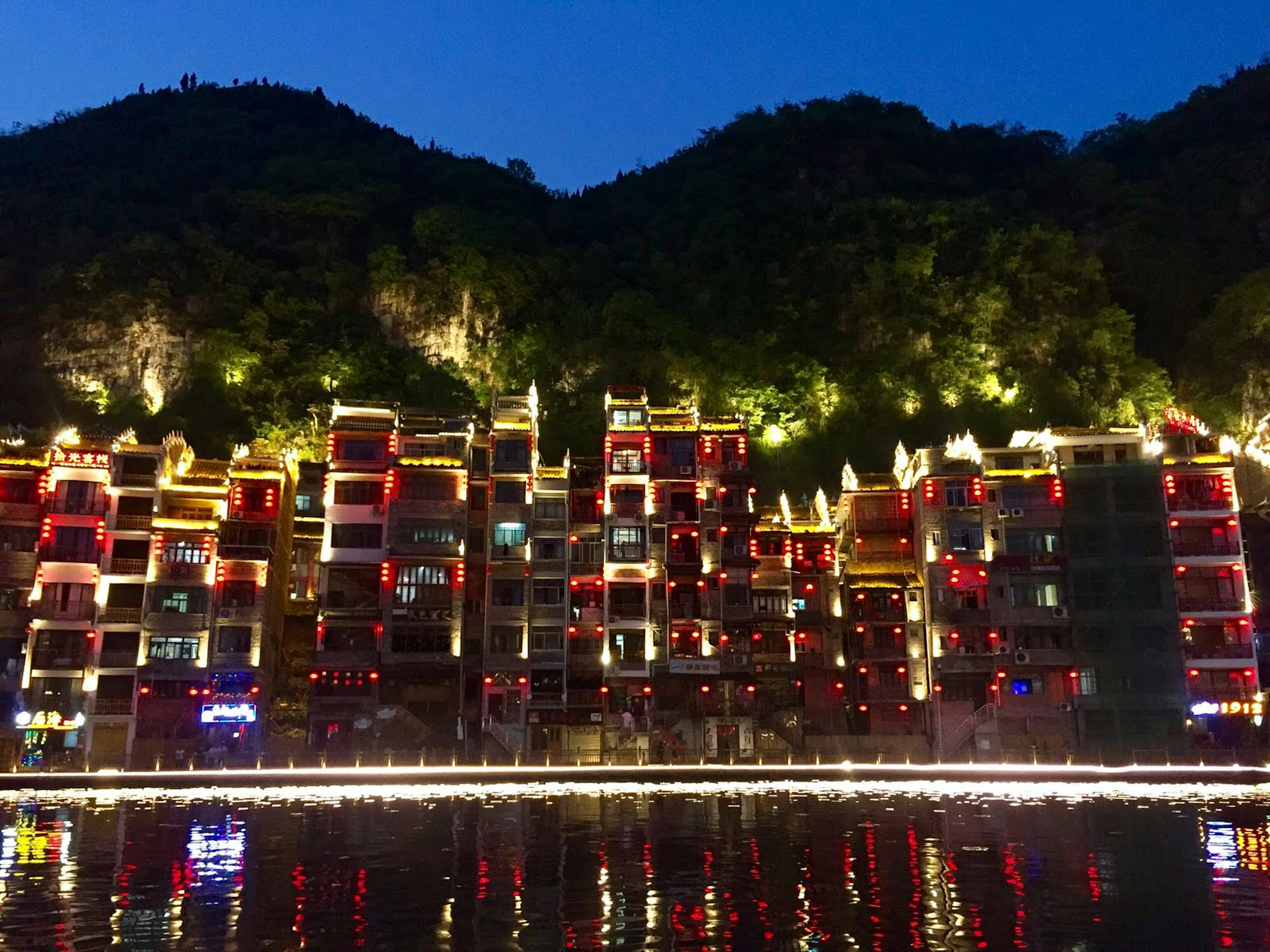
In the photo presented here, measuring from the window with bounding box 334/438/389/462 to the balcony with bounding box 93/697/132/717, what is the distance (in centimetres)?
2033

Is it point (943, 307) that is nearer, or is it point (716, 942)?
point (716, 942)

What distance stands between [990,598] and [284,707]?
4703cm

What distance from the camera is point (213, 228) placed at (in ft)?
331

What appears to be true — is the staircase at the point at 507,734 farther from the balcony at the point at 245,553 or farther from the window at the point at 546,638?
the balcony at the point at 245,553

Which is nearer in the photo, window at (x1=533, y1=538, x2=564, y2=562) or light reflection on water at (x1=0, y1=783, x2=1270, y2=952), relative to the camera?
light reflection on water at (x1=0, y1=783, x2=1270, y2=952)

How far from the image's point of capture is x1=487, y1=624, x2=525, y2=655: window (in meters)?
69.8

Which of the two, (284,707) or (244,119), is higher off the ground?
(244,119)

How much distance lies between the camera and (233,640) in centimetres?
6738

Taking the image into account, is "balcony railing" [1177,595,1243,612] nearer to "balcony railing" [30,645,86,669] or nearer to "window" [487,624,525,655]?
"window" [487,624,525,655]

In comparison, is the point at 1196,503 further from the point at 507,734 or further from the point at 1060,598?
the point at 507,734

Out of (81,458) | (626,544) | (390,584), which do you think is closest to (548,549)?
(626,544)

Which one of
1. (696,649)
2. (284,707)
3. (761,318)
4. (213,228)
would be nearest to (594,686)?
(696,649)

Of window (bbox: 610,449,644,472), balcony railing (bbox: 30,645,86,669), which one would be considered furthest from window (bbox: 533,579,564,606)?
balcony railing (bbox: 30,645,86,669)

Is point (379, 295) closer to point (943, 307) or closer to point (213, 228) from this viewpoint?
point (213, 228)
